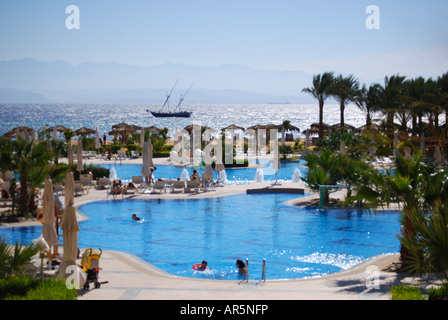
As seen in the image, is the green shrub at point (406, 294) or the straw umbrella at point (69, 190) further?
the straw umbrella at point (69, 190)

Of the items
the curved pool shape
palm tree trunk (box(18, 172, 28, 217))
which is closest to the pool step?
the curved pool shape

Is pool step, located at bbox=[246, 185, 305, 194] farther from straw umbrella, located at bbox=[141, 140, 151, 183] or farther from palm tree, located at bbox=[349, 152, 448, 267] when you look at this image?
palm tree, located at bbox=[349, 152, 448, 267]

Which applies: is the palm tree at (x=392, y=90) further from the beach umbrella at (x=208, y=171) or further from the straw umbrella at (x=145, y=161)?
the straw umbrella at (x=145, y=161)

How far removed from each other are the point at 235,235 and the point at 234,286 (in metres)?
6.31

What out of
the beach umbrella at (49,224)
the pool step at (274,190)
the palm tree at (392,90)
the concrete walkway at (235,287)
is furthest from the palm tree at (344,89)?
the beach umbrella at (49,224)

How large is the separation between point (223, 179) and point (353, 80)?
27746 millimetres

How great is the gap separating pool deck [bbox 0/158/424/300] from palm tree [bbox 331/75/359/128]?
122ft

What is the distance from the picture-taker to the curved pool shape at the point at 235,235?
14711 millimetres

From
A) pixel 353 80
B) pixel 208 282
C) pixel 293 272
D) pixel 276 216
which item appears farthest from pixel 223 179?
pixel 353 80

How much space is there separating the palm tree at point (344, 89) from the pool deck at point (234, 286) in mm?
37312

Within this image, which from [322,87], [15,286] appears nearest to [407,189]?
[15,286]

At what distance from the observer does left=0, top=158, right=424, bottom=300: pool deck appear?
10.2 meters

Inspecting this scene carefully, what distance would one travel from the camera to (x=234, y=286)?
11367 mm
